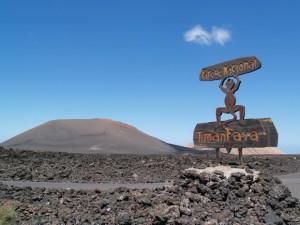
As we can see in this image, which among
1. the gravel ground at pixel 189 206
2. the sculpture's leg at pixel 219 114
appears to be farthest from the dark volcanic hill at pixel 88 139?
the gravel ground at pixel 189 206

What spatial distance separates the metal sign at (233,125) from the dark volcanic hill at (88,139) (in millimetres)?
19335

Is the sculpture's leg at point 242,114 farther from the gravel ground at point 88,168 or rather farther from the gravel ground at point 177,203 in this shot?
the gravel ground at point 177,203

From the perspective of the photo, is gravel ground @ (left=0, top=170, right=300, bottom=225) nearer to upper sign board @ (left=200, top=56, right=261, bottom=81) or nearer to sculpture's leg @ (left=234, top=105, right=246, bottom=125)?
sculpture's leg @ (left=234, top=105, right=246, bottom=125)

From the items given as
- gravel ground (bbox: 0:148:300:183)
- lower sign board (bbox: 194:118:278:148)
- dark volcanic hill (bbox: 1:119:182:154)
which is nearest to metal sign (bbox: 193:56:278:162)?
lower sign board (bbox: 194:118:278:148)

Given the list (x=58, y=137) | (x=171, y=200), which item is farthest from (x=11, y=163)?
(x=58, y=137)

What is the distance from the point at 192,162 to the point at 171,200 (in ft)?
40.6

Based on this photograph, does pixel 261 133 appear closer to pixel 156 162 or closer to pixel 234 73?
pixel 234 73

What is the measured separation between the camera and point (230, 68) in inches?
521

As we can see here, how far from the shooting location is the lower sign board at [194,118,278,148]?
40.3 ft

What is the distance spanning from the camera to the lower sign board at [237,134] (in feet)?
40.3

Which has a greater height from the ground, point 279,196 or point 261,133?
point 261,133

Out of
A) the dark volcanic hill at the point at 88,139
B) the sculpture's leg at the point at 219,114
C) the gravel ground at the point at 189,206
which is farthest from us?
the dark volcanic hill at the point at 88,139

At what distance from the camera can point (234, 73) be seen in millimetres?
13094

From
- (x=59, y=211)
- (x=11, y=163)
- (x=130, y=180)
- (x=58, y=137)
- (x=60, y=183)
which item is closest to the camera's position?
(x=59, y=211)
